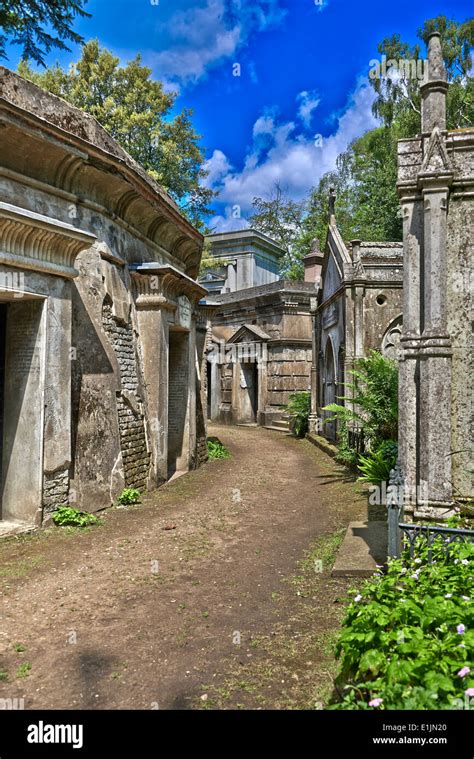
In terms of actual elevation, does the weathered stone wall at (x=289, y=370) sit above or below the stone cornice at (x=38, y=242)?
below

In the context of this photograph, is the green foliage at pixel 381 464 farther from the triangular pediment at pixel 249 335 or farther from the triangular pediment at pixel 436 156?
the triangular pediment at pixel 249 335

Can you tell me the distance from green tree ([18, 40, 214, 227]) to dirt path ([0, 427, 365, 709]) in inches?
533

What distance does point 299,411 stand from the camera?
62.1 ft

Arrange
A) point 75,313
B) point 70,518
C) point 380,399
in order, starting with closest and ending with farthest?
point 70,518
point 75,313
point 380,399

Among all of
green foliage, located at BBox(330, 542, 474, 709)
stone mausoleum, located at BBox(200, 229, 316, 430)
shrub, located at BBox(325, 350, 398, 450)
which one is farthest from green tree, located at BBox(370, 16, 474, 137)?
green foliage, located at BBox(330, 542, 474, 709)

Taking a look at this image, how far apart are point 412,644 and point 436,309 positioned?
3.92 metres

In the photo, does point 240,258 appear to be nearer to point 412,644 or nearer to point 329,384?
point 329,384

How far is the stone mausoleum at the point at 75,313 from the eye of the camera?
6754 mm

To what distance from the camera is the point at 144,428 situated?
9.73 metres

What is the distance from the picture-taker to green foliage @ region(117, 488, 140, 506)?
8430mm

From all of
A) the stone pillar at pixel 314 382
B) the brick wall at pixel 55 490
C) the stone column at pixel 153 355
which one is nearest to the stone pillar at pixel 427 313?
the brick wall at pixel 55 490

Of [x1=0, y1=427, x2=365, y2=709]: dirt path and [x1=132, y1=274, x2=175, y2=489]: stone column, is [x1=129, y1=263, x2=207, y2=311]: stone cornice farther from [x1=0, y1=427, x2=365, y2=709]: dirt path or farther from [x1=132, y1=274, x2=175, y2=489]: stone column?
[x1=0, y1=427, x2=365, y2=709]: dirt path

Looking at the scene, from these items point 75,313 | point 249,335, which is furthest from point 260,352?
point 75,313

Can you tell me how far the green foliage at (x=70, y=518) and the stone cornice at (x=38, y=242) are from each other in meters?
3.43
